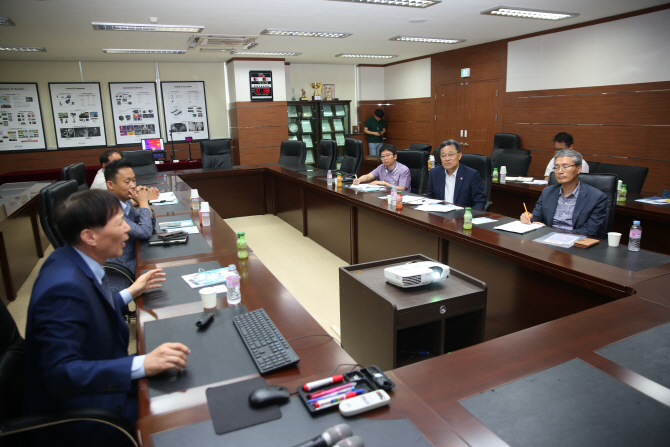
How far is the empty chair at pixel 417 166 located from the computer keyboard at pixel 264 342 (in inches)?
139

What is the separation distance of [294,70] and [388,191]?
663 cm

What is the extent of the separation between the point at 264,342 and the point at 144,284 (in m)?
0.75

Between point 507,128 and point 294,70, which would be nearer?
point 507,128

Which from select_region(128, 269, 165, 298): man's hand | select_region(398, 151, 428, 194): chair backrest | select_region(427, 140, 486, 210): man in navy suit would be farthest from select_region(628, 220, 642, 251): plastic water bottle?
select_region(398, 151, 428, 194): chair backrest

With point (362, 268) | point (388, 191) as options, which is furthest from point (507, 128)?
point (362, 268)

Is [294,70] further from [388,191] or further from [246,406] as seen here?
[246,406]

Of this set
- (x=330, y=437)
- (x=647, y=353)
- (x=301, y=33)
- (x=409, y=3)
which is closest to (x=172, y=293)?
(x=330, y=437)

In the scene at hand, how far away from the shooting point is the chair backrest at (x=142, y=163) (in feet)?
20.4

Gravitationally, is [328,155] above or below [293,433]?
above

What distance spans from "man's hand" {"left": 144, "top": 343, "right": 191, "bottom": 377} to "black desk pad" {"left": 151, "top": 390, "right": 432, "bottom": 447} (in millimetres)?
280

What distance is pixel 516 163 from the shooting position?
5.71m

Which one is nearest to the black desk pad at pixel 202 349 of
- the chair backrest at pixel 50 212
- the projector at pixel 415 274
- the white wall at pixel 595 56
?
the projector at pixel 415 274

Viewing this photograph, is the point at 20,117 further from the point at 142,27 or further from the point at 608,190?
the point at 608,190

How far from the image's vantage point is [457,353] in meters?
1.43
